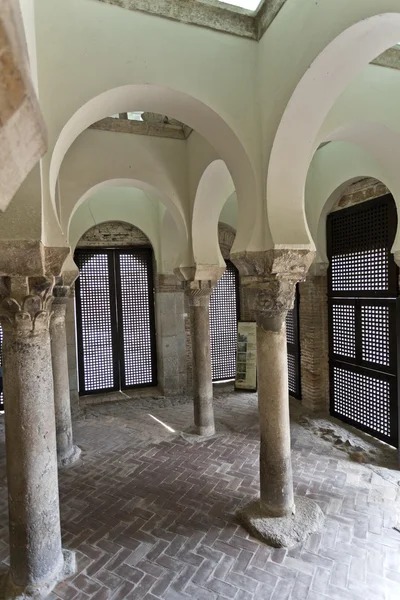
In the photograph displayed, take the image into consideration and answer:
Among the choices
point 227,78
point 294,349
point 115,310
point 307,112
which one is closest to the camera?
point 307,112

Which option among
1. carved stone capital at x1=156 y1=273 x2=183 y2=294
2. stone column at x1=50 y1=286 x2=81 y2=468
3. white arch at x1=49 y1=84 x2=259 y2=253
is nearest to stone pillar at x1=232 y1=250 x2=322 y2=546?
white arch at x1=49 y1=84 x2=259 y2=253

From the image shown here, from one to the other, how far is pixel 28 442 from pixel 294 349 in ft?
23.1

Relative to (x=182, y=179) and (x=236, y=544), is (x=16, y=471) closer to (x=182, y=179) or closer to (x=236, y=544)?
(x=236, y=544)

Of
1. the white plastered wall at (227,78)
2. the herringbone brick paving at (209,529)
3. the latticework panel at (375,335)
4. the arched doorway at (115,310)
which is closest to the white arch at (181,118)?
the white plastered wall at (227,78)

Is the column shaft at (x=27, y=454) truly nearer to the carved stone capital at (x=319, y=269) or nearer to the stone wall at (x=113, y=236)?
the carved stone capital at (x=319, y=269)

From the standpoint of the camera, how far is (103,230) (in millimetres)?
10461

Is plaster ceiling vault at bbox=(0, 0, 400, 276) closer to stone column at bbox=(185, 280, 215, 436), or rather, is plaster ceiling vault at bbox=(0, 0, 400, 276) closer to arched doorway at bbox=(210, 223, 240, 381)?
stone column at bbox=(185, 280, 215, 436)

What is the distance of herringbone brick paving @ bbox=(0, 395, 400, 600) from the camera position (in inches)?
144

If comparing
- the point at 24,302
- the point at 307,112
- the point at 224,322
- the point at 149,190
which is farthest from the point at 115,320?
the point at 307,112

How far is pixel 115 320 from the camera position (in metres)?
10.8

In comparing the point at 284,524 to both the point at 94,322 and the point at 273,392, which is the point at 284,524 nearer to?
the point at 273,392

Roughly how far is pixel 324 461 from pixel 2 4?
689 centimetres

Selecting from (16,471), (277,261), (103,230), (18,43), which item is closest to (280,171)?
(277,261)

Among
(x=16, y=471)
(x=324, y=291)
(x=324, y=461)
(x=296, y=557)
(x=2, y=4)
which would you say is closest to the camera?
(x=2, y=4)
